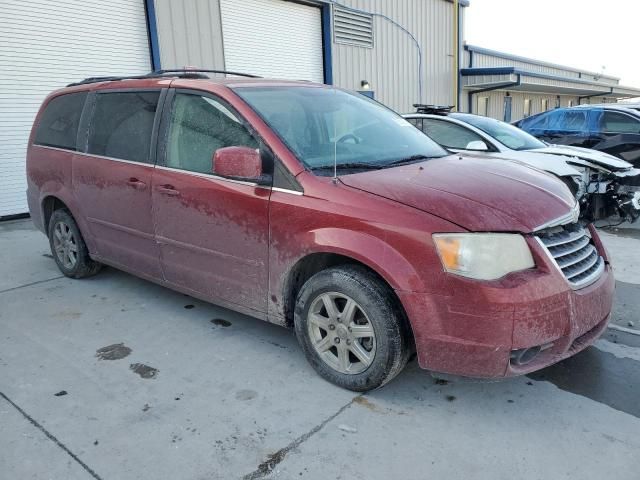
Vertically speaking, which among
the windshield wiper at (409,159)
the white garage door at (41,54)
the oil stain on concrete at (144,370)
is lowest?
the oil stain on concrete at (144,370)

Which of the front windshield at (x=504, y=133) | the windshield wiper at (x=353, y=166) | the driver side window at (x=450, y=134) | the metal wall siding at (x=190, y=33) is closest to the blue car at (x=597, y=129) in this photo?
the front windshield at (x=504, y=133)

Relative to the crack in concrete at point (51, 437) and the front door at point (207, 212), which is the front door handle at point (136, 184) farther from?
the crack in concrete at point (51, 437)

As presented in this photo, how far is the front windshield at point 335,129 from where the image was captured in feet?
10.4

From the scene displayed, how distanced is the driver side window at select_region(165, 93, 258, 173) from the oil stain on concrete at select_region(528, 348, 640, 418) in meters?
2.31

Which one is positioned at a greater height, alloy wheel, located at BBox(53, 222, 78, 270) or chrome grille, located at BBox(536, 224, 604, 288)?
chrome grille, located at BBox(536, 224, 604, 288)

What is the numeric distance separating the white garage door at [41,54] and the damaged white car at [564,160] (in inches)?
214

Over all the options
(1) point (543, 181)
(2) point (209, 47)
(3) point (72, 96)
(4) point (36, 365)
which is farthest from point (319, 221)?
(2) point (209, 47)

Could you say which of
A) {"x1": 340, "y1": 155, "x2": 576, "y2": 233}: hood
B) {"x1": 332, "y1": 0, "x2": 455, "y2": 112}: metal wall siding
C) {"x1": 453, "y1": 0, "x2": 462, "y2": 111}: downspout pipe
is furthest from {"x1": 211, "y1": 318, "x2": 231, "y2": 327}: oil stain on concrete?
{"x1": 453, "y1": 0, "x2": 462, "y2": 111}: downspout pipe

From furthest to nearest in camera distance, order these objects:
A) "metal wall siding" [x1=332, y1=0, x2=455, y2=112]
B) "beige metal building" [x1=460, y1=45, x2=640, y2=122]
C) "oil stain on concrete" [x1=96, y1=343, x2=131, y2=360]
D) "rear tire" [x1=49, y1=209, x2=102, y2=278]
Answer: "beige metal building" [x1=460, y1=45, x2=640, y2=122] → "metal wall siding" [x1=332, y1=0, x2=455, y2=112] → "rear tire" [x1=49, y1=209, x2=102, y2=278] → "oil stain on concrete" [x1=96, y1=343, x2=131, y2=360]

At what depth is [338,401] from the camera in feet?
9.43

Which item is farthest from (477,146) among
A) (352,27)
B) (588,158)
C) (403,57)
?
(403,57)

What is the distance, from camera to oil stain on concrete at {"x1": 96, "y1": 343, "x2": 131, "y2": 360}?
3422 millimetres

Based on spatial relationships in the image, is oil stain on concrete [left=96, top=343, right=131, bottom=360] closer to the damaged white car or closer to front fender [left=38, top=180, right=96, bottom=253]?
front fender [left=38, top=180, right=96, bottom=253]

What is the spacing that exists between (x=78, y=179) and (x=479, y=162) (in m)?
3.28
